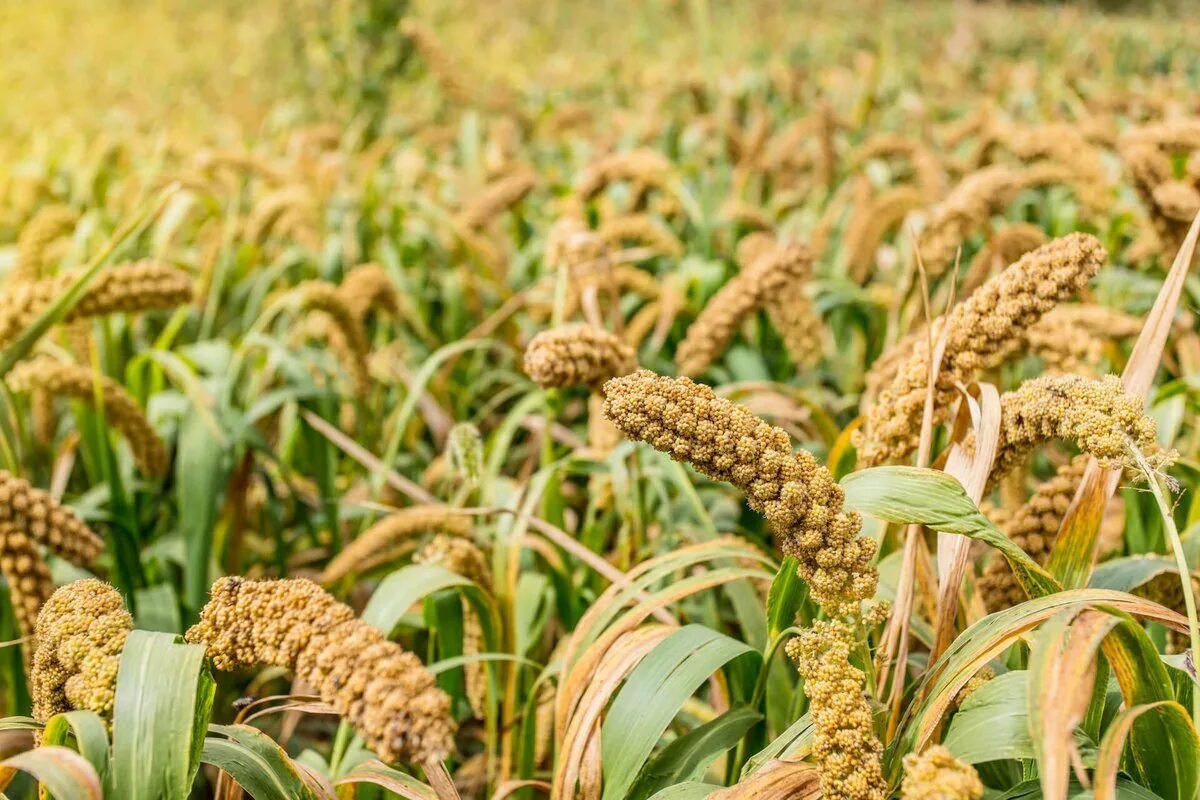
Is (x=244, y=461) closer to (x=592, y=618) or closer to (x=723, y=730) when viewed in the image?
(x=592, y=618)

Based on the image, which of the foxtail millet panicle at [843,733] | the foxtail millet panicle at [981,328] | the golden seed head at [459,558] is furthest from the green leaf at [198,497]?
the foxtail millet panicle at [843,733]

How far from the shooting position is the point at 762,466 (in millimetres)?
972

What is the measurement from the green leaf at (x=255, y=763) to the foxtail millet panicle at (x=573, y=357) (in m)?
0.65

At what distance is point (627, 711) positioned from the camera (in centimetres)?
128

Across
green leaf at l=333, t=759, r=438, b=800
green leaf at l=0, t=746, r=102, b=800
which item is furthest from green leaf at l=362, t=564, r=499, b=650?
green leaf at l=0, t=746, r=102, b=800

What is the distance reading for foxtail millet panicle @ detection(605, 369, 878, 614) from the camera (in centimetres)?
96

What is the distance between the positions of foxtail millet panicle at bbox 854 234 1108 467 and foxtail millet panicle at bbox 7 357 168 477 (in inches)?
58.7

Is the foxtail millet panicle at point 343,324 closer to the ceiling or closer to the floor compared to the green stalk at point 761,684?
closer to the ceiling

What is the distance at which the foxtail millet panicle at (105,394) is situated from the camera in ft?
6.27

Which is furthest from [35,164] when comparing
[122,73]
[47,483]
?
[122,73]

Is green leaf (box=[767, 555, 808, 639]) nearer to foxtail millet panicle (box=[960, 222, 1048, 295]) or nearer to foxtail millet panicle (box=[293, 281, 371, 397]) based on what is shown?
foxtail millet panicle (box=[960, 222, 1048, 295])

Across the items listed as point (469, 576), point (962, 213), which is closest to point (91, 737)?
point (469, 576)

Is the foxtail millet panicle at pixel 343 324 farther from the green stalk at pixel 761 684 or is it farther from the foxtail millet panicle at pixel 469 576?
the green stalk at pixel 761 684

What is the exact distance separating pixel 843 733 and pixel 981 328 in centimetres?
52
